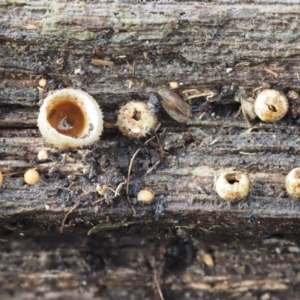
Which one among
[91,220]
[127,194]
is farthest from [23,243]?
[127,194]

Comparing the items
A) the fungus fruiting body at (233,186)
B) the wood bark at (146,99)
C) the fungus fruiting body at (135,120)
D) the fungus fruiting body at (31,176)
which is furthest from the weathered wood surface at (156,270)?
the fungus fruiting body at (135,120)

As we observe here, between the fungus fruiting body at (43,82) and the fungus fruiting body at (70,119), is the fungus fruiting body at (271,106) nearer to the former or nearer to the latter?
the fungus fruiting body at (70,119)

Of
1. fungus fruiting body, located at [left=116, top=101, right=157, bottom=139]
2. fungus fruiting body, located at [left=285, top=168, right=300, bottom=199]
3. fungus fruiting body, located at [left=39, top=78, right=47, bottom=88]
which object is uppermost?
fungus fruiting body, located at [left=39, top=78, right=47, bottom=88]

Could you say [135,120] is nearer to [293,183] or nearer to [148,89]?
[148,89]

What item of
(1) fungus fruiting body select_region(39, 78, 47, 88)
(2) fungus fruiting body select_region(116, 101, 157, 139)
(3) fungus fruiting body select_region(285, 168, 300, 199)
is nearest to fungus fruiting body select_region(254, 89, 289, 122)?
(3) fungus fruiting body select_region(285, 168, 300, 199)

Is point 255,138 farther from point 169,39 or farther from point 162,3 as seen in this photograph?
point 162,3

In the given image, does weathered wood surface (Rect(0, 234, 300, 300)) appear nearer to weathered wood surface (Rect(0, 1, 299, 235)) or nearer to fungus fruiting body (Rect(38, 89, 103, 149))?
weathered wood surface (Rect(0, 1, 299, 235))
